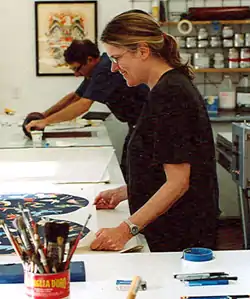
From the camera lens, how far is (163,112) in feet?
5.77

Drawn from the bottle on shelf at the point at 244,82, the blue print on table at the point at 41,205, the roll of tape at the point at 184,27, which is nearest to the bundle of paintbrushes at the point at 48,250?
the blue print on table at the point at 41,205

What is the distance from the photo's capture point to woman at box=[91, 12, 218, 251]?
5.69ft

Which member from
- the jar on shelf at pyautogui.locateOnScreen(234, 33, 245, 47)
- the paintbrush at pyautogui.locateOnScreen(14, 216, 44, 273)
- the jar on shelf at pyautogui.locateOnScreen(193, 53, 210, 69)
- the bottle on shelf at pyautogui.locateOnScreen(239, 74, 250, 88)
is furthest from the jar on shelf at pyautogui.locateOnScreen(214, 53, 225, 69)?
the paintbrush at pyautogui.locateOnScreen(14, 216, 44, 273)

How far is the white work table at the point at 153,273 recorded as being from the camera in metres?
1.35

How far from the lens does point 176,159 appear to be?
173 cm

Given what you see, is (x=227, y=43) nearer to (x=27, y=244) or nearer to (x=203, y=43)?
(x=203, y=43)

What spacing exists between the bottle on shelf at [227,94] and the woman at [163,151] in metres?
3.44

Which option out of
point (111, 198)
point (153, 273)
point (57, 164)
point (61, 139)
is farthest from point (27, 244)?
point (61, 139)

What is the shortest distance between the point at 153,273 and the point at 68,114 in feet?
8.95

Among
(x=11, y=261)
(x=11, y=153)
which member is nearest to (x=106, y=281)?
(x=11, y=261)

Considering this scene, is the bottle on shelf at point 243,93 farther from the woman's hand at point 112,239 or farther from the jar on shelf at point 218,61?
the woman's hand at point 112,239

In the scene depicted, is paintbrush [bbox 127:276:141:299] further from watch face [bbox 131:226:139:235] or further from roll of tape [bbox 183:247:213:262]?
watch face [bbox 131:226:139:235]

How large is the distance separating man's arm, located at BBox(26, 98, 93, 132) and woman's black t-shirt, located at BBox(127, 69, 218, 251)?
6.67 feet

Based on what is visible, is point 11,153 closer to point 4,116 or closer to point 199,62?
point 4,116
